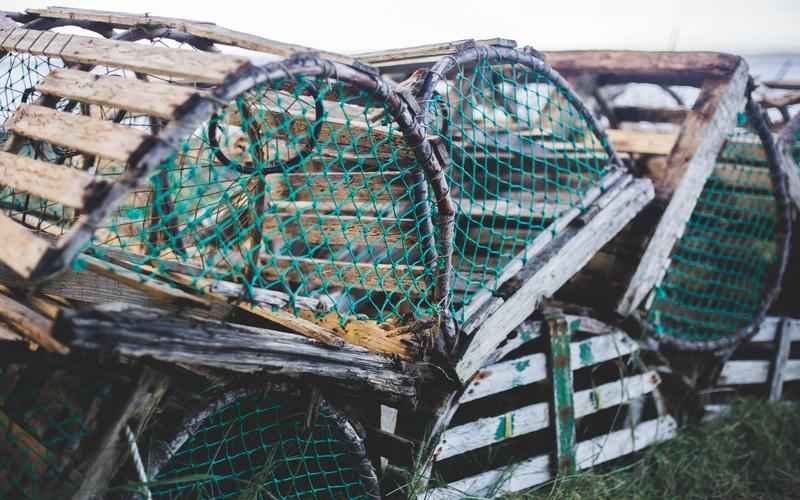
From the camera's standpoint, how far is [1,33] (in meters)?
2.34

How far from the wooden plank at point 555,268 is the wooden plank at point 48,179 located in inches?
59.3

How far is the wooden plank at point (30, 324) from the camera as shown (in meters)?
1.66

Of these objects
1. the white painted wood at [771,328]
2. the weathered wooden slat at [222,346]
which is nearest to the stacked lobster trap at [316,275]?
the weathered wooden slat at [222,346]

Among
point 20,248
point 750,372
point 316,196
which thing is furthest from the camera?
point 750,372

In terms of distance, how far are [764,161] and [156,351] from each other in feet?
12.2

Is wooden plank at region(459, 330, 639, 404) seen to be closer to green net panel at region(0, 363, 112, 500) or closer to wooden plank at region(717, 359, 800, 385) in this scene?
wooden plank at region(717, 359, 800, 385)

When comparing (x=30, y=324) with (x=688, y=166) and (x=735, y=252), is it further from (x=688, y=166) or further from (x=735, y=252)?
(x=735, y=252)

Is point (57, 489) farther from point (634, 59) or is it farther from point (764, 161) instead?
point (764, 161)

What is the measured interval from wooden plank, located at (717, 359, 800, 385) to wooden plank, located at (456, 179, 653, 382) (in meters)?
1.32

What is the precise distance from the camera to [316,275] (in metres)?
2.58

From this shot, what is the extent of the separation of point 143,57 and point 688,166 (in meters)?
2.65

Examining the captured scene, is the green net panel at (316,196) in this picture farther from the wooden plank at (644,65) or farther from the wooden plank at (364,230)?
the wooden plank at (644,65)

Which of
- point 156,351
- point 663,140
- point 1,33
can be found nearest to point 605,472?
point 663,140

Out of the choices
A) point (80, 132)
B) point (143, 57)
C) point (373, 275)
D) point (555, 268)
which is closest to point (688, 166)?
point (555, 268)
